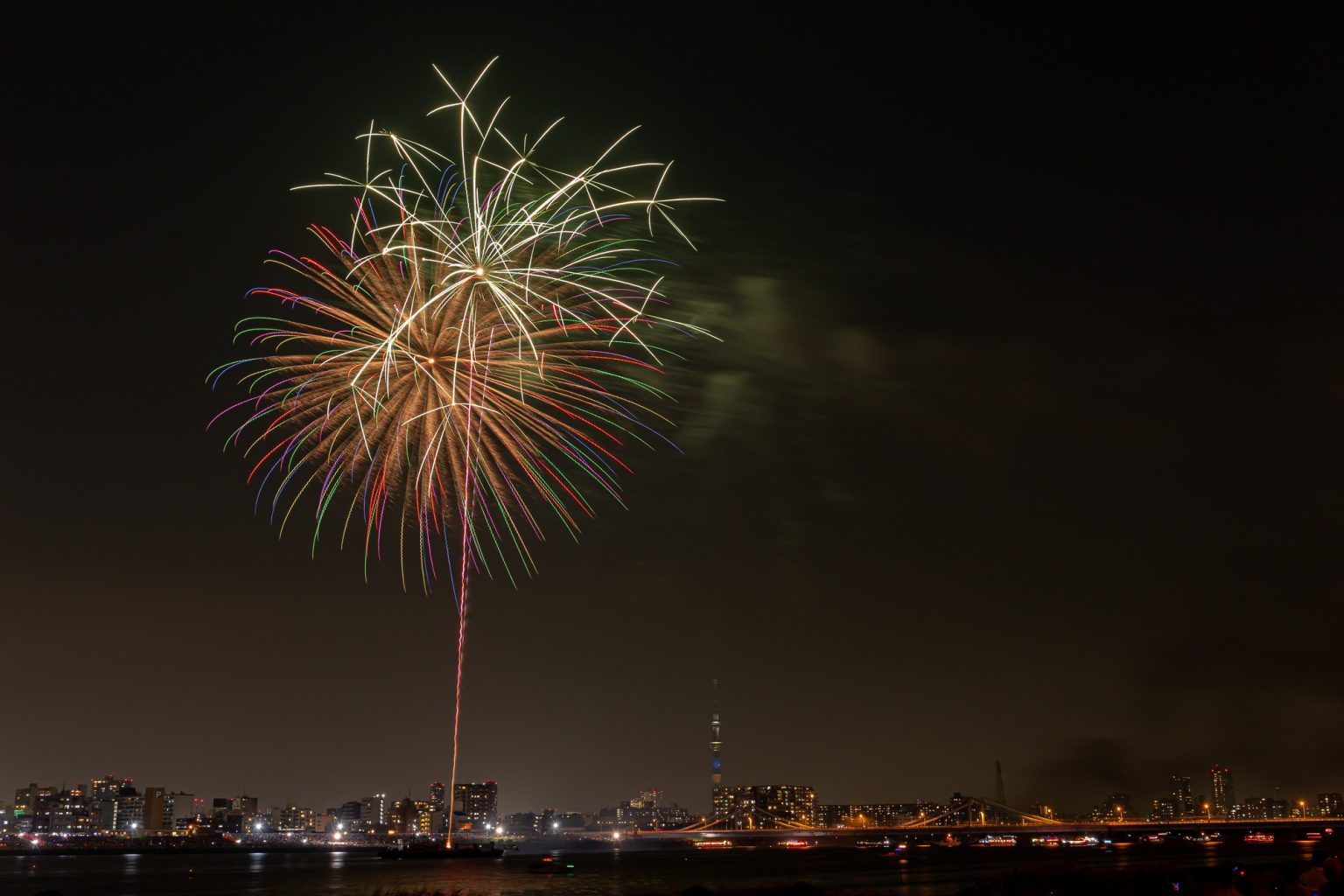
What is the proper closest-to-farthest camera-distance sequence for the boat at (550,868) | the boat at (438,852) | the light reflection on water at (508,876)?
the light reflection on water at (508,876), the boat at (550,868), the boat at (438,852)

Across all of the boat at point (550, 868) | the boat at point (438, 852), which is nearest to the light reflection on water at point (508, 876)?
the boat at point (438, 852)

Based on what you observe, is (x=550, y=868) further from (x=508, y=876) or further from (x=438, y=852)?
(x=438, y=852)

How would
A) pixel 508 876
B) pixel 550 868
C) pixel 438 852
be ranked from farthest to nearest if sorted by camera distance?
pixel 438 852, pixel 550 868, pixel 508 876

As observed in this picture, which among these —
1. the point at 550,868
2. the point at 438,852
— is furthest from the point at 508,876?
the point at 438,852

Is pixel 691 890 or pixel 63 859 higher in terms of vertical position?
pixel 691 890

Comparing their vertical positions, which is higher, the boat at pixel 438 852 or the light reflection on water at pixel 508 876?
the light reflection on water at pixel 508 876

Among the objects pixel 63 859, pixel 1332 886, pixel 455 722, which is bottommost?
pixel 63 859

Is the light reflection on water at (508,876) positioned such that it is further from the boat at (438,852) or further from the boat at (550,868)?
the boat at (550,868)

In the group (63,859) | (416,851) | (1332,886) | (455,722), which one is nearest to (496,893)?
(455,722)

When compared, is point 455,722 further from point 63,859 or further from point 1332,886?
point 63,859

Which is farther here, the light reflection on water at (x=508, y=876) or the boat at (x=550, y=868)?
the boat at (x=550, y=868)

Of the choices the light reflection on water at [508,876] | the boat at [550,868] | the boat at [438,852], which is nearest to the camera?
the light reflection on water at [508,876]
